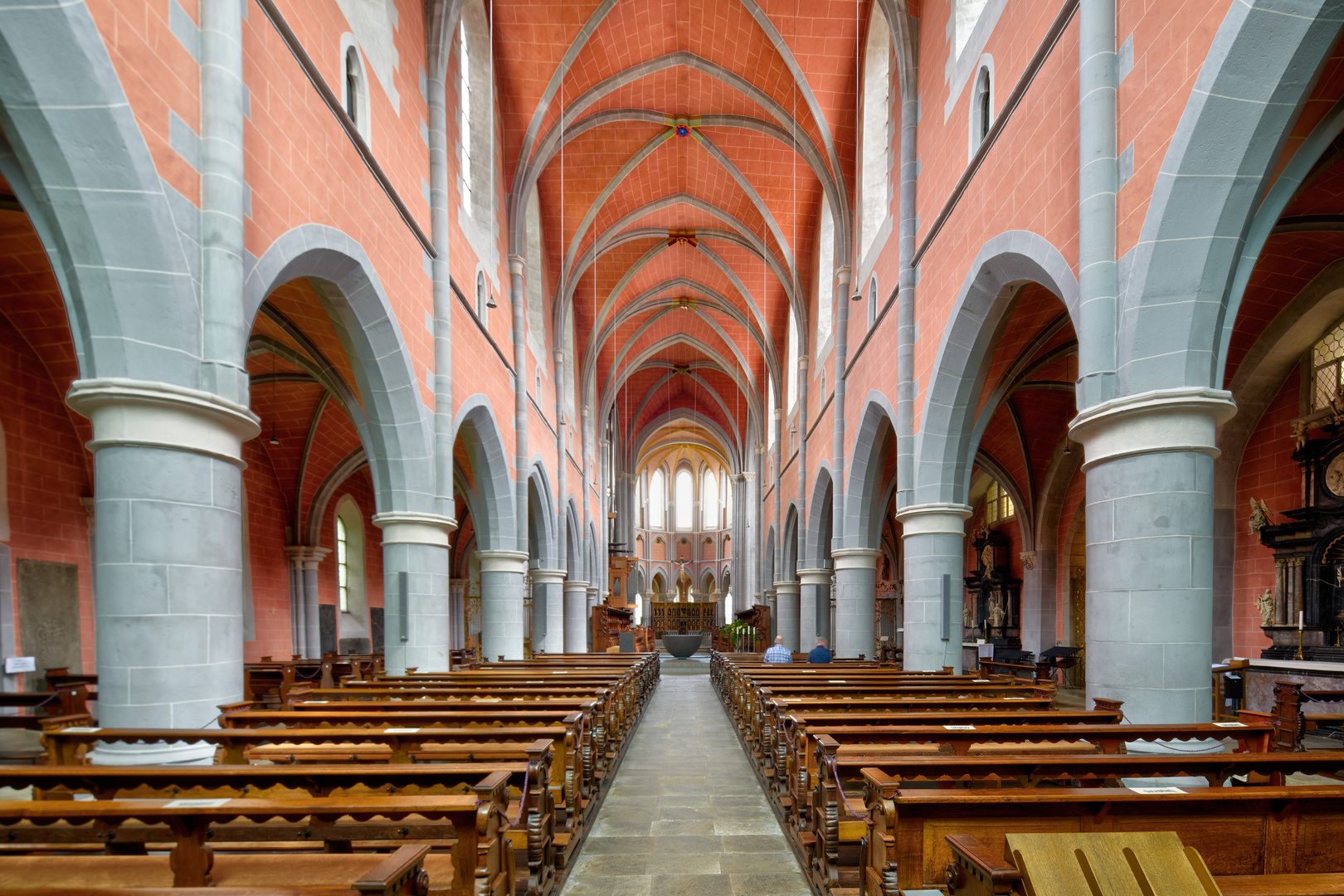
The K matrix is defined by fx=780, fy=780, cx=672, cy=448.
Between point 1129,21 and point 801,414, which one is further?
point 801,414

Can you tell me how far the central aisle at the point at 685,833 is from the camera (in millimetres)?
4875

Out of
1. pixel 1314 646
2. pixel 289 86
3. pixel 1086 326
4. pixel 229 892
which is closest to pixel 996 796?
pixel 229 892

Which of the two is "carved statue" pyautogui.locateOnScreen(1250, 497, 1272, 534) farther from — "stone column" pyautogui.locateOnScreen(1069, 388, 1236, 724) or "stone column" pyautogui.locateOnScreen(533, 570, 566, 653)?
"stone column" pyautogui.locateOnScreen(533, 570, 566, 653)

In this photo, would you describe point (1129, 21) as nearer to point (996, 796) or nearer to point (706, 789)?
point (996, 796)

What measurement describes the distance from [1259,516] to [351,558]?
764 inches

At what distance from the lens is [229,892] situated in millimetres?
2211

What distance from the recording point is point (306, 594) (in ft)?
57.4

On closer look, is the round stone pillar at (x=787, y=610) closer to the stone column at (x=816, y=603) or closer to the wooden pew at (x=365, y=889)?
the stone column at (x=816, y=603)

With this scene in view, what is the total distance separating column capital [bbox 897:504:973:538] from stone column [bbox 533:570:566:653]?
1195 cm

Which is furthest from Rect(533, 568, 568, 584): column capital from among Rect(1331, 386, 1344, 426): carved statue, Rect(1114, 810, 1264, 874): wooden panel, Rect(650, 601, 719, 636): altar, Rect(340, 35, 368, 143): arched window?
Rect(650, 601, 719, 636): altar

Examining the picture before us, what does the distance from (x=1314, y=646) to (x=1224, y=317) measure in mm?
6727

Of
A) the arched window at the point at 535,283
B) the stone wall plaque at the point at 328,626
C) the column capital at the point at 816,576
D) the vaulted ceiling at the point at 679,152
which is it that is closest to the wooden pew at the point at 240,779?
the vaulted ceiling at the point at 679,152

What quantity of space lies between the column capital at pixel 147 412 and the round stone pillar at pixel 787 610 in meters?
21.1

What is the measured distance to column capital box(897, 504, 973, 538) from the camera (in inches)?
407
